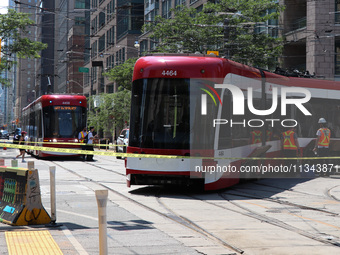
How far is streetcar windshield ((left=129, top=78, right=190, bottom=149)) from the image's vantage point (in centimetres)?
1402

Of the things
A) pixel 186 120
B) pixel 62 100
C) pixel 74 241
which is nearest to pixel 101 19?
pixel 62 100

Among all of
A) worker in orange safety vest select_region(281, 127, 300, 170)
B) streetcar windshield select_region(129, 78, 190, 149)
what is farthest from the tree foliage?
streetcar windshield select_region(129, 78, 190, 149)

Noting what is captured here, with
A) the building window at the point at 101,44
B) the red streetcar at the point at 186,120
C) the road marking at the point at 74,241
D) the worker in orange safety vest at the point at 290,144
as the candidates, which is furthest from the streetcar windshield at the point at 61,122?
the building window at the point at 101,44

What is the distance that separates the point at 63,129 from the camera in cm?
3084

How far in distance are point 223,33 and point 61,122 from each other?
38.2 feet

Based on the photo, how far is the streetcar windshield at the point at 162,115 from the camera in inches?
552

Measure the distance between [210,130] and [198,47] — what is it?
2273cm

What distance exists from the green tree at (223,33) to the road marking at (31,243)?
26646mm

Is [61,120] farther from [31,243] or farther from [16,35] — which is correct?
[31,243]

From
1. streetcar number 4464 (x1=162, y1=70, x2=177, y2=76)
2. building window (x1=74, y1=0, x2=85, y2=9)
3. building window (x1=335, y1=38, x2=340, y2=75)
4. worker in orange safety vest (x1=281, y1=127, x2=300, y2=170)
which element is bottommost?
worker in orange safety vest (x1=281, y1=127, x2=300, y2=170)

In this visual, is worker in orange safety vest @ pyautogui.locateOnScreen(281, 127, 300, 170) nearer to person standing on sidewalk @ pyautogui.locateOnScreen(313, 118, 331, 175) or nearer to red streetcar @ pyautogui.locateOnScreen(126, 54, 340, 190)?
person standing on sidewalk @ pyautogui.locateOnScreen(313, 118, 331, 175)

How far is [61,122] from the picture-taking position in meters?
30.9

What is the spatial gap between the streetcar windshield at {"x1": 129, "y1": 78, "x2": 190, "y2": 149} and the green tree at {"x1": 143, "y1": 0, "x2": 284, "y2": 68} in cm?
2047

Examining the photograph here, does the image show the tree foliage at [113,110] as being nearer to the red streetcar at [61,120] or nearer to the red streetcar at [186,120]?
the red streetcar at [61,120]
